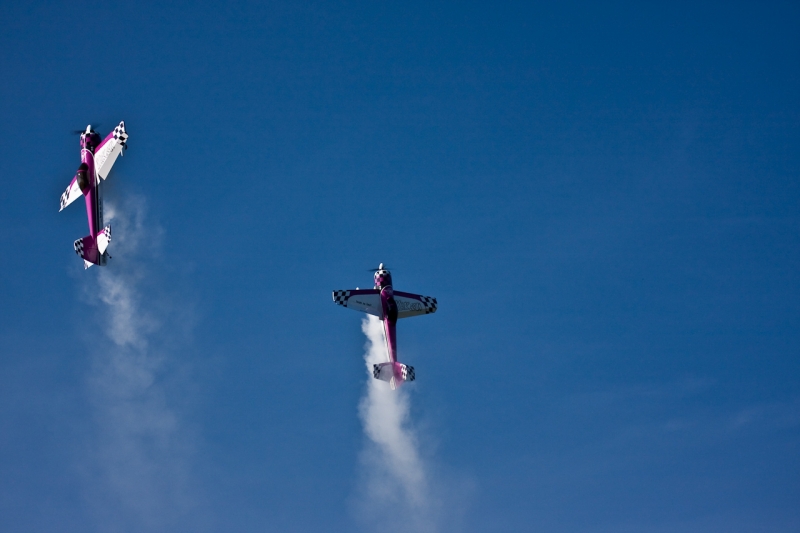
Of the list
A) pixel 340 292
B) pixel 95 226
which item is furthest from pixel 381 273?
pixel 95 226

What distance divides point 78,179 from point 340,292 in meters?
20.6

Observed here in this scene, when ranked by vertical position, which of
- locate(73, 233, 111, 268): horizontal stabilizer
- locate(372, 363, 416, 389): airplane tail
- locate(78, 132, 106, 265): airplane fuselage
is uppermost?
locate(78, 132, 106, 265): airplane fuselage

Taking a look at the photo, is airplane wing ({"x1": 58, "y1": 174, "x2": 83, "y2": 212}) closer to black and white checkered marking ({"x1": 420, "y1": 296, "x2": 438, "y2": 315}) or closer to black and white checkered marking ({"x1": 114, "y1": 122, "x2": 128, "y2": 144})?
black and white checkered marking ({"x1": 114, "y1": 122, "x2": 128, "y2": 144})

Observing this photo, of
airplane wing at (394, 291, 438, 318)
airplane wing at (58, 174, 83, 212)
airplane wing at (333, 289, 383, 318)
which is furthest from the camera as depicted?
airplane wing at (394, 291, 438, 318)

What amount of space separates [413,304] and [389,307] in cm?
290

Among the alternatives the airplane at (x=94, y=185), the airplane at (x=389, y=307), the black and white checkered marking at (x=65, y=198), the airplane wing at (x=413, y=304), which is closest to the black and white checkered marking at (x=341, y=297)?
the airplane at (x=389, y=307)

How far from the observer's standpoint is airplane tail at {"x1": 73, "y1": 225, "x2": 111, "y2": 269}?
262 feet

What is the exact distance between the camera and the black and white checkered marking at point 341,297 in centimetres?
8881

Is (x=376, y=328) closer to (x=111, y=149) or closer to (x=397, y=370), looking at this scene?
(x=397, y=370)

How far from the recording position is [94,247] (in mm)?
80500

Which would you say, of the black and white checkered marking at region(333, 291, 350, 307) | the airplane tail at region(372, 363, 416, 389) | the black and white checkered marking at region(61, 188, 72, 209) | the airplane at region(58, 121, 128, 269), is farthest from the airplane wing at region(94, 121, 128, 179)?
the airplane tail at region(372, 363, 416, 389)

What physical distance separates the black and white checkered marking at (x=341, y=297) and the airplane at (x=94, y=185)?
56.7 ft

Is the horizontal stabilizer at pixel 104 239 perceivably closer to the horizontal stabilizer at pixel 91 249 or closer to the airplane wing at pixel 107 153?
the horizontal stabilizer at pixel 91 249

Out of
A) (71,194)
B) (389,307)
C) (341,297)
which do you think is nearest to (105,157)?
(71,194)
